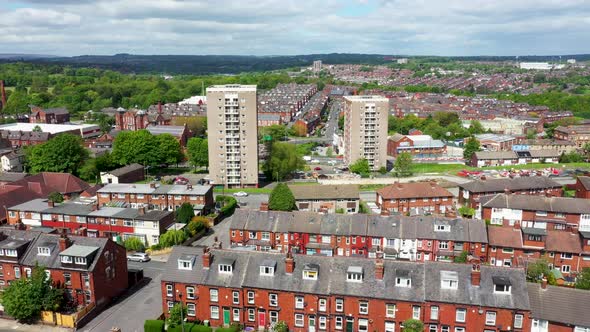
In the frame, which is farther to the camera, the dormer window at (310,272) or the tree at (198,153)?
the tree at (198,153)

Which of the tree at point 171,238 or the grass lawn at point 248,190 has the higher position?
the tree at point 171,238

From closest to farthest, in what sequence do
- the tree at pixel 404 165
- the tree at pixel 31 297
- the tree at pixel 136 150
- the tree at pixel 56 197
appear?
the tree at pixel 31 297 < the tree at pixel 56 197 < the tree at pixel 136 150 < the tree at pixel 404 165

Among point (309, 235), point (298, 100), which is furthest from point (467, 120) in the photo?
point (309, 235)

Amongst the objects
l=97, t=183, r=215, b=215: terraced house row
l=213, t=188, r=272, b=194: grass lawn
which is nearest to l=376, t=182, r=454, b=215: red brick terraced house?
l=213, t=188, r=272, b=194: grass lawn

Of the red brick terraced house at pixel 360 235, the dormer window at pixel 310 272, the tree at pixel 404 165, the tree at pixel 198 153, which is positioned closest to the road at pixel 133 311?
the red brick terraced house at pixel 360 235

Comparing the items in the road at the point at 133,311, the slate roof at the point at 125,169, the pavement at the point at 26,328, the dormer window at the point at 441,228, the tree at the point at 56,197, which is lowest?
the pavement at the point at 26,328

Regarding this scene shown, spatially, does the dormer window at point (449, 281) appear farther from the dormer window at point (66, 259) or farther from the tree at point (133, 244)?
the tree at point (133, 244)

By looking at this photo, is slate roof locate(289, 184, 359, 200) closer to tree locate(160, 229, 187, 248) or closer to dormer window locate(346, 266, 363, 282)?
tree locate(160, 229, 187, 248)
